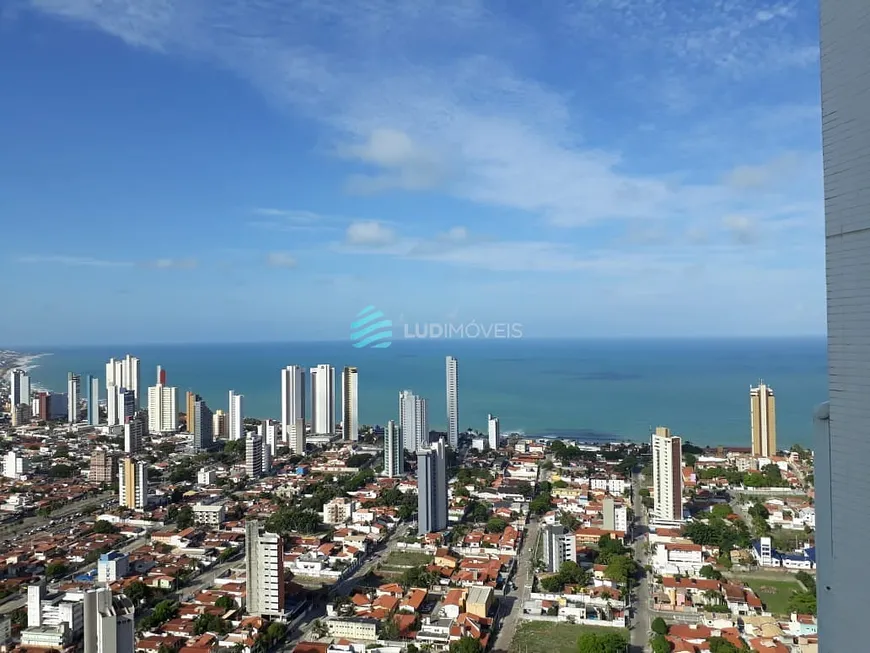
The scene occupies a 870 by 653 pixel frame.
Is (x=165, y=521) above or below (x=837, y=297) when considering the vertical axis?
below

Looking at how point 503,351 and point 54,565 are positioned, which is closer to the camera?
point 54,565

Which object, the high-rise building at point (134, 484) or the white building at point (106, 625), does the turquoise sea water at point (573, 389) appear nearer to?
the high-rise building at point (134, 484)

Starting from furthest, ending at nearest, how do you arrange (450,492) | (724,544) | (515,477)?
(515,477), (450,492), (724,544)

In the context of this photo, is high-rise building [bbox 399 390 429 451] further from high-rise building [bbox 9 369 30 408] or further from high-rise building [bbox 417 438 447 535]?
high-rise building [bbox 9 369 30 408]

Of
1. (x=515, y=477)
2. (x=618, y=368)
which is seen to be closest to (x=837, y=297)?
(x=515, y=477)

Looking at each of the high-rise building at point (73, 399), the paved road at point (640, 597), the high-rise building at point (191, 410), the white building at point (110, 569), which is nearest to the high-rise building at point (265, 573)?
the white building at point (110, 569)

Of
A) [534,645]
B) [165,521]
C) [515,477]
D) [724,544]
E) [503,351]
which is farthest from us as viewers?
[503,351]

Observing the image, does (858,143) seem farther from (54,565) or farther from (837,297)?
(54,565)
